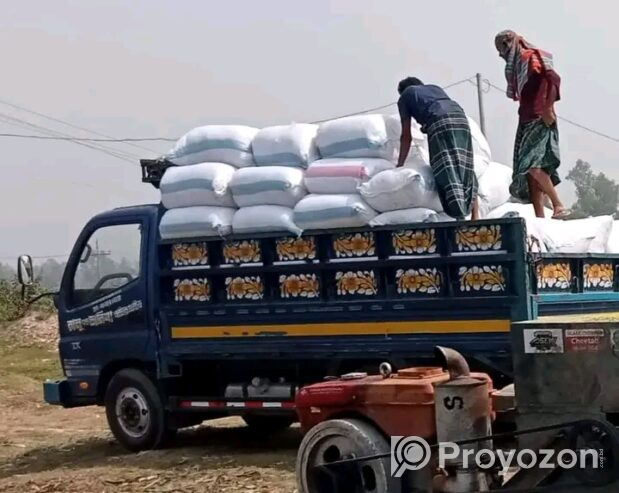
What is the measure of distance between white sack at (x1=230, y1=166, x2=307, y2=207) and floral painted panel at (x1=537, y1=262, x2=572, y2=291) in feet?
6.31

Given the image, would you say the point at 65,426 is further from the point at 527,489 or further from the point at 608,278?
the point at 527,489

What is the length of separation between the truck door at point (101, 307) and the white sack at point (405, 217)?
2388 mm

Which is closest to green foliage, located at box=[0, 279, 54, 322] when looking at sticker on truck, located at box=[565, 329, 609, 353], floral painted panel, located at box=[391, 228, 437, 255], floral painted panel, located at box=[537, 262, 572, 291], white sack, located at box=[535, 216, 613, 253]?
floral painted panel, located at box=[391, 228, 437, 255]

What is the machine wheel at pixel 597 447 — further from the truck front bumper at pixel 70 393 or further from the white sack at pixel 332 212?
the truck front bumper at pixel 70 393

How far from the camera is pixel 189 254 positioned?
364 inches

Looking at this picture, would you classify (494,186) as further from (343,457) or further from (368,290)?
(343,457)

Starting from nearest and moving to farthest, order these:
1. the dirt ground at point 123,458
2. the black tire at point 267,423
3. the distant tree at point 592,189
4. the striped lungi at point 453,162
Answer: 1. the striped lungi at point 453,162
2. the dirt ground at point 123,458
3. the black tire at point 267,423
4. the distant tree at point 592,189

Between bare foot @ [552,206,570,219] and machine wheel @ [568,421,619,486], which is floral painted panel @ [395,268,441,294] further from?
machine wheel @ [568,421,619,486]

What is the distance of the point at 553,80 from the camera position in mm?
8805

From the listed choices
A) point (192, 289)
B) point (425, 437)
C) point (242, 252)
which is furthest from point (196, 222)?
point (425, 437)

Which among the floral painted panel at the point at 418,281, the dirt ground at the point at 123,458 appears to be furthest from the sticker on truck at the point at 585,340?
the dirt ground at the point at 123,458

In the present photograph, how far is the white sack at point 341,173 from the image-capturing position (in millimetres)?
8273

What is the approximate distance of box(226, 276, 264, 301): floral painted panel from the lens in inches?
350

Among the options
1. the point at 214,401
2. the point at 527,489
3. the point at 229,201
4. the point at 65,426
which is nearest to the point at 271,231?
the point at 229,201
